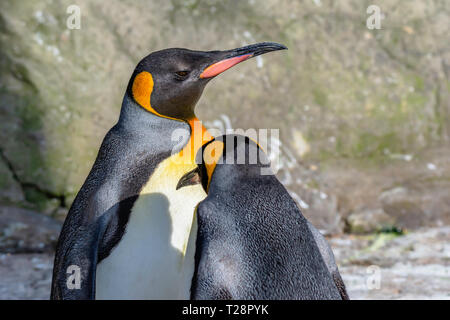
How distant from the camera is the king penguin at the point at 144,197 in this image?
6.25 feet

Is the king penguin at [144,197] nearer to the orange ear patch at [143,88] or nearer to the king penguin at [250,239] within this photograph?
the orange ear patch at [143,88]

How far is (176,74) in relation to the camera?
6.82 ft

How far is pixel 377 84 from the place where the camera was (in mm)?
4379

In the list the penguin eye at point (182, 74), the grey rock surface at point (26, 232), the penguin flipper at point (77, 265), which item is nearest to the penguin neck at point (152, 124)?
the penguin eye at point (182, 74)

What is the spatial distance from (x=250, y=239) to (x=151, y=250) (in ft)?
1.58

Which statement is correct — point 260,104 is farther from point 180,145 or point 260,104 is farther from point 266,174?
point 266,174

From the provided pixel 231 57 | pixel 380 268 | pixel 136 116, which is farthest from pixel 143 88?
pixel 380 268

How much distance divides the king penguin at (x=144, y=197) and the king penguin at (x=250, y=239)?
236 mm

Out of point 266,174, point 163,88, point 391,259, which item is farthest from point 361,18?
point 266,174

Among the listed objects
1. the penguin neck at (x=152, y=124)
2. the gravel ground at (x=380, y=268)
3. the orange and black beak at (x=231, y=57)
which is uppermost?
the orange and black beak at (x=231, y=57)

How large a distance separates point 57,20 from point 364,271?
8.86 feet

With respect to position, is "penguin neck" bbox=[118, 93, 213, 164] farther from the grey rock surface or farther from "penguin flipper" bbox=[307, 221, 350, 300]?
the grey rock surface

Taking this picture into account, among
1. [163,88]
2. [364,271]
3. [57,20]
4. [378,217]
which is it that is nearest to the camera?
[163,88]

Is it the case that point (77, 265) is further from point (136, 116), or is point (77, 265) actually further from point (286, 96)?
point (286, 96)
